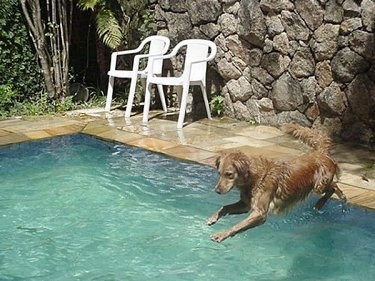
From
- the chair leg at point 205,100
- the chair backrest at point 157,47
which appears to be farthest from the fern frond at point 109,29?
the chair leg at point 205,100

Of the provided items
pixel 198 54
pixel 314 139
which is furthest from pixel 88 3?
pixel 314 139

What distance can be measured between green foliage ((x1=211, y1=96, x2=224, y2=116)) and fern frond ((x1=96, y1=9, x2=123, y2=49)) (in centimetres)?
164

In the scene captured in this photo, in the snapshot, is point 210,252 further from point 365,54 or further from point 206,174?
point 365,54

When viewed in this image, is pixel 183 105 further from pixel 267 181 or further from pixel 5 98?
pixel 267 181

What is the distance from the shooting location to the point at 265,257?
3.56 metres

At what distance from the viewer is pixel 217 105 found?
7387mm

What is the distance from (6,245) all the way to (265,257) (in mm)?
1748

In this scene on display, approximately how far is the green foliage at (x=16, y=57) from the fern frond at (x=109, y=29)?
3.50 feet

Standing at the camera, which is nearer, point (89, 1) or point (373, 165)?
point (373, 165)

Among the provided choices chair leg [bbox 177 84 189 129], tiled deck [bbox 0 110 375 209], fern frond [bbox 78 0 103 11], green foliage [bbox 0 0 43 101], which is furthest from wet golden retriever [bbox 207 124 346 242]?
green foliage [bbox 0 0 43 101]

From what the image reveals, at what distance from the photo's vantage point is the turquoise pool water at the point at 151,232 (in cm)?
341

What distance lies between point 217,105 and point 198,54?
2.35ft

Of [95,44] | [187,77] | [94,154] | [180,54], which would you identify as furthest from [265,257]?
[95,44]

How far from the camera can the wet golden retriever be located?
3.22 meters
